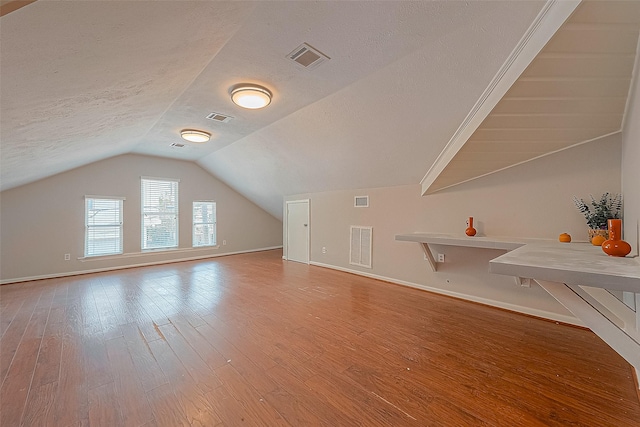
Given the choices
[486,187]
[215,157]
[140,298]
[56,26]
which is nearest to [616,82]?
[486,187]

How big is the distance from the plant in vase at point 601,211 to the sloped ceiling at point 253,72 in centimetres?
161

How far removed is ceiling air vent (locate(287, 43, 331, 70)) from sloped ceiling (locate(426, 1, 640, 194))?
1629 mm

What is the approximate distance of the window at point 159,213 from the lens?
244 inches

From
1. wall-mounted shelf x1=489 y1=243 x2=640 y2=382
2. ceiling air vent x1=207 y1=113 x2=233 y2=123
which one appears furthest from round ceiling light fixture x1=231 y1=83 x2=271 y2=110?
wall-mounted shelf x1=489 y1=243 x2=640 y2=382

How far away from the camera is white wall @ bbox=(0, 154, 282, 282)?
467 centimetres

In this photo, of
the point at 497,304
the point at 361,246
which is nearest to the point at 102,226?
the point at 361,246

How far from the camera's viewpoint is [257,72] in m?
2.53

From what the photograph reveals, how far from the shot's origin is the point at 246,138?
189 inches

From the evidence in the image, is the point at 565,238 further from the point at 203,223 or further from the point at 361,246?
the point at 203,223

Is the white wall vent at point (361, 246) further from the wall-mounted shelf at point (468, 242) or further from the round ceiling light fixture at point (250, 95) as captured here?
the round ceiling light fixture at point (250, 95)

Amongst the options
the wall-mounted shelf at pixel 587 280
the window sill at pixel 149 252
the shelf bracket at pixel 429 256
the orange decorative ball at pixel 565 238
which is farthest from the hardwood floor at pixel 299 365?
the window sill at pixel 149 252

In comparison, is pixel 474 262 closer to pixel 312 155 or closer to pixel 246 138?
pixel 312 155

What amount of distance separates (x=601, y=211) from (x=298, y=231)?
539cm

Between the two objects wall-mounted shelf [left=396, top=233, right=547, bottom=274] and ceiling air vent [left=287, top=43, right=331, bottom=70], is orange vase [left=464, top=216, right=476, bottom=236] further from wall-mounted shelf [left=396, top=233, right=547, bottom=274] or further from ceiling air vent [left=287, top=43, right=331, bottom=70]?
ceiling air vent [left=287, top=43, right=331, bottom=70]
